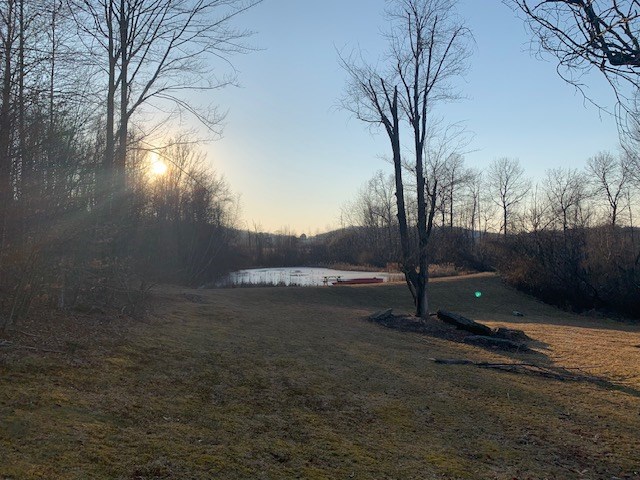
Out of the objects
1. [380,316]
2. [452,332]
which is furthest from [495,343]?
[380,316]

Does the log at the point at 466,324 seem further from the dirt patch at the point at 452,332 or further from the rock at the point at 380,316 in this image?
the rock at the point at 380,316

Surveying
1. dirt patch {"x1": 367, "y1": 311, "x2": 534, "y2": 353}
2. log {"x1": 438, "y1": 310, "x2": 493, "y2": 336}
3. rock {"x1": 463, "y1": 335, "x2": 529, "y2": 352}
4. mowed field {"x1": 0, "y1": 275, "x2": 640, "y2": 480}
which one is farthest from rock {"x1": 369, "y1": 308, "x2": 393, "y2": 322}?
mowed field {"x1": 0, "y1": 275, "x2": 640, "y2": 480}

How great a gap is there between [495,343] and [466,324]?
2136 mm

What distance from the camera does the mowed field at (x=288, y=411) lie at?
373 cm

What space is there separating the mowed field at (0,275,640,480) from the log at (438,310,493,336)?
3.04m

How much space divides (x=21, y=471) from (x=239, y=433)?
1899 mm

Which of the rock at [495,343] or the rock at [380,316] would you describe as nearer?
the rock at [495,343]

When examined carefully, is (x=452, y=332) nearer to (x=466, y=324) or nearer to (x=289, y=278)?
(x=466, y=324)

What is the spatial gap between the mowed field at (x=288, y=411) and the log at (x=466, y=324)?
3035mm

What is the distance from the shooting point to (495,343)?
39.0 feet

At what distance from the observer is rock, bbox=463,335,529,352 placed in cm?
1149

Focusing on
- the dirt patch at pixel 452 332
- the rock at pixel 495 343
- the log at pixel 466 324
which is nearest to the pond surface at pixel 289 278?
the dirt patch at pixel 452 332

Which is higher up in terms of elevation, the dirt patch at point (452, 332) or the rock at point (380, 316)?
the rock at point (380, 316)

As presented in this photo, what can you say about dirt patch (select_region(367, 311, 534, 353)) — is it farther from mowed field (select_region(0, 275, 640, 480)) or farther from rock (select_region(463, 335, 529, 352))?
mowed field (select_region(0, 275, 640, 480))
